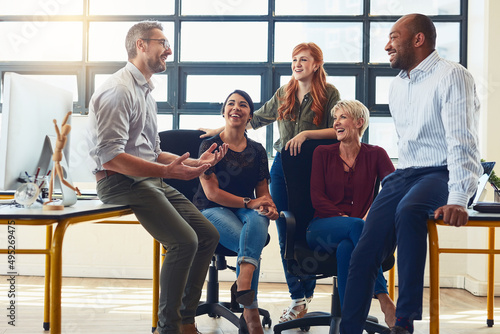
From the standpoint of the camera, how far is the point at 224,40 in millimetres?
4211

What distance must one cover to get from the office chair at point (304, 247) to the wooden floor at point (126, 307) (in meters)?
0.25

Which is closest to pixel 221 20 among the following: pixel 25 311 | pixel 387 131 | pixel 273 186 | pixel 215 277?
pixel 387 131

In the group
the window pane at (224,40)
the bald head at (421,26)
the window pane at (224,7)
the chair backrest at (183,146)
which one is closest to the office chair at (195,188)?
the chair backrest at (183,146)

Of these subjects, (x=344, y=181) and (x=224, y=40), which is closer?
(x=344, y=181)

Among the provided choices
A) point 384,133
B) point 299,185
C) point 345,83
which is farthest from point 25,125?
point 384,133

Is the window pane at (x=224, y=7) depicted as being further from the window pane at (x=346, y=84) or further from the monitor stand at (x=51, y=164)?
the monitor stand at (x=51, y=164)

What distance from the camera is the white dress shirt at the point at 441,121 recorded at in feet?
6.11

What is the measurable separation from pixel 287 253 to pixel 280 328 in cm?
47

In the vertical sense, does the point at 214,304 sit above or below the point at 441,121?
below

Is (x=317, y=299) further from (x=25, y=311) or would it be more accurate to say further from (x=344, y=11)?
(x=344, y=11)

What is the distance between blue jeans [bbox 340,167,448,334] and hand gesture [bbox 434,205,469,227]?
0.36 ft

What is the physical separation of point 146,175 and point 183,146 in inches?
30.1

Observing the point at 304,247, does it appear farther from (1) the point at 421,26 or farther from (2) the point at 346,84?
(2) the point at 346,84

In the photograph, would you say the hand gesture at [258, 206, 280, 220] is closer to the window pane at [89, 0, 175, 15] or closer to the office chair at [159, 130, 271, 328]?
the office chair at [159, 130, 271, 328]
